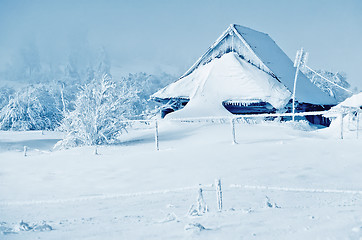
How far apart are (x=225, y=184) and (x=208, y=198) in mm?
1039

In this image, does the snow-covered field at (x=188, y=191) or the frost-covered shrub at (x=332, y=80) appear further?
the frost-covered shrub at (x=332, y=80)

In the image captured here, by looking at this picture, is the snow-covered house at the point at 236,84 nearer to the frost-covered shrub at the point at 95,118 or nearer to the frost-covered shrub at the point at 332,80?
the frost-covered shrub at the point at 95,118

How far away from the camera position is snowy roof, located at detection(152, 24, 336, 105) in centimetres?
2747

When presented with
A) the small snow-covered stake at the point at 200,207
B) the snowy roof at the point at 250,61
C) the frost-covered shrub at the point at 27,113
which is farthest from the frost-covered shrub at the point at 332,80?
the small snow-covered stake at the point at 200,207

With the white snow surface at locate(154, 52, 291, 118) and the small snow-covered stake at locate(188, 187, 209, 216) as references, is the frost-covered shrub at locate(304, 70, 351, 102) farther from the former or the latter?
the small snow-covered stake at locate(188, 187, 209, 216)

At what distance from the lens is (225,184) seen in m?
8.62

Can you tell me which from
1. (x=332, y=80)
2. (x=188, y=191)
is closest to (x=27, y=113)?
(x=188, y=191)

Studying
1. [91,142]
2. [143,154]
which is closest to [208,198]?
[143,154]

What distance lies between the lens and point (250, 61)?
28.2 meters

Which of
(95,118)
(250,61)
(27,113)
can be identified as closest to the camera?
(95,118)

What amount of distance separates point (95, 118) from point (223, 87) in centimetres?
1207

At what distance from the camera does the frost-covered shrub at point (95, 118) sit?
16630 millimetres

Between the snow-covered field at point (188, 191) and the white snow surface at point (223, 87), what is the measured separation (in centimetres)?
864

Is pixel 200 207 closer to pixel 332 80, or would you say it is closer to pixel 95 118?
pixel 95 118
